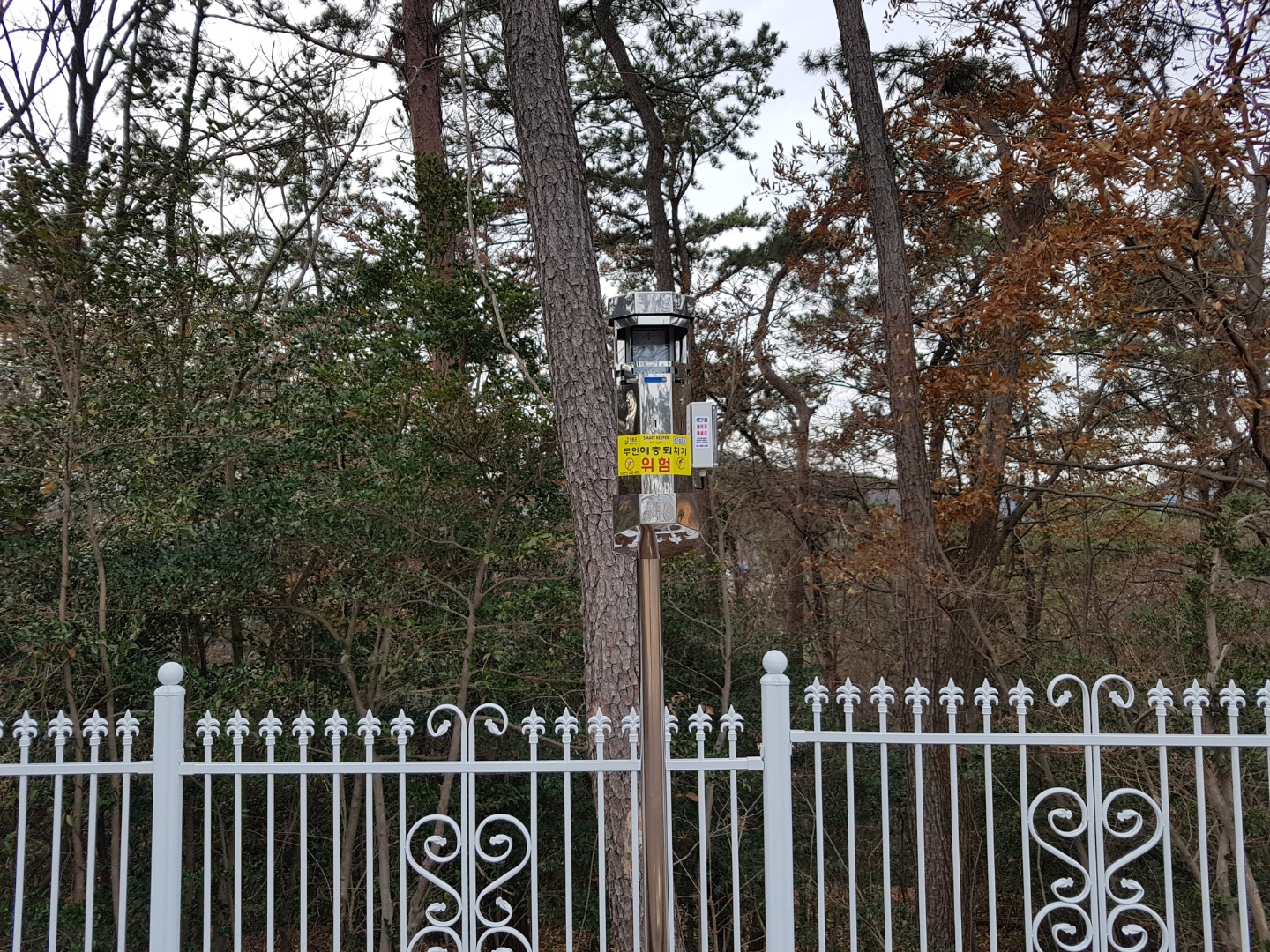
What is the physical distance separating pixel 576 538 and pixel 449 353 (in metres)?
2.26

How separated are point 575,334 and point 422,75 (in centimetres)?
460

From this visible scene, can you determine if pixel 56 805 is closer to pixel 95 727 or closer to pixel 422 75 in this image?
pixel 95 727

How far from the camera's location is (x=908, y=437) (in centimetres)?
611

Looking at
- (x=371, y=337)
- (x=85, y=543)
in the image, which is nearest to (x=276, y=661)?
(x=85, y=543)

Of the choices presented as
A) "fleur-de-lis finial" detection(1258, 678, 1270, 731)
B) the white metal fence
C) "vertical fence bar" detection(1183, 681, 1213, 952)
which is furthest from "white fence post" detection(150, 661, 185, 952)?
"fleur-de-lis finial" detection(1258, 678, 1270, 731)

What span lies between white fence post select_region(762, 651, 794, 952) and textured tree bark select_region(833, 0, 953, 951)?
11.7 feet

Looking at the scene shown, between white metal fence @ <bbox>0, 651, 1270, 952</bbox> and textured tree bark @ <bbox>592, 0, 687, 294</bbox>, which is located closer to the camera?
white metal fence @ <bbox>0, 651, 1270, 952</bbox>

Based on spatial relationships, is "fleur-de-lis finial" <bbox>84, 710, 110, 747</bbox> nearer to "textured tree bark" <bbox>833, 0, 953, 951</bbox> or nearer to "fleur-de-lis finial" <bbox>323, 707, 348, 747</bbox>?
"fleur-de-lis finial" <bbox>323, 707, 348, 747</bbox>

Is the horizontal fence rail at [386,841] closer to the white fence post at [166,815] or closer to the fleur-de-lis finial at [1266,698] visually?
the white fence post at [166,815]

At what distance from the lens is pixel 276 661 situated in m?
6.20

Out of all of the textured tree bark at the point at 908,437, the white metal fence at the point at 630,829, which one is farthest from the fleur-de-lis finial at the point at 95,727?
the textured tree bark at the point at 908,437

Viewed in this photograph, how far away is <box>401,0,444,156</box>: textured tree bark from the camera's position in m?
7.16

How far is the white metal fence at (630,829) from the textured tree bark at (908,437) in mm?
69

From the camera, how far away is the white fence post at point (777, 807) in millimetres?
2559
